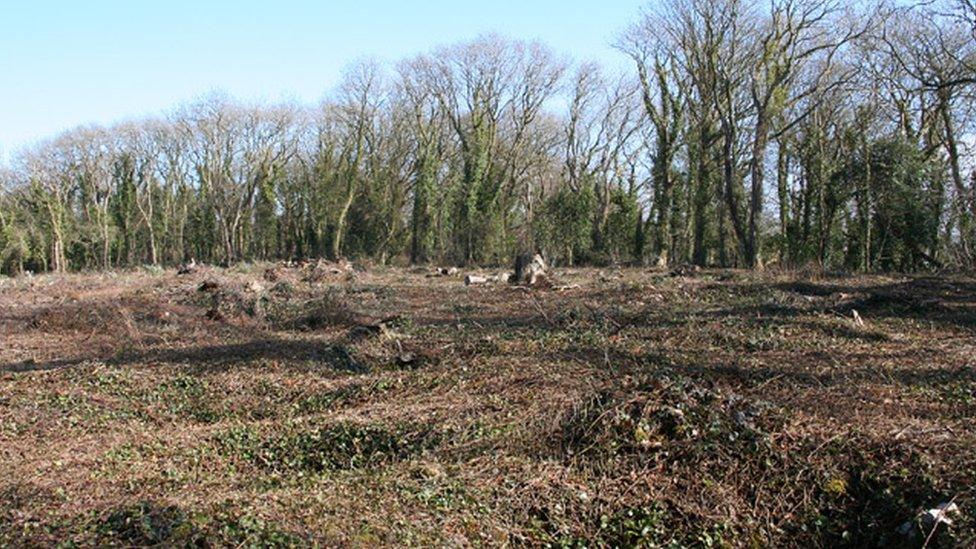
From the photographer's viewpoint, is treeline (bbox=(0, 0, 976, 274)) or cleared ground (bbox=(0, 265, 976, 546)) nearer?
cleared ground (bbox=(0, 265, 976, 546))

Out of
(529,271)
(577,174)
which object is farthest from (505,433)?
(577,174)

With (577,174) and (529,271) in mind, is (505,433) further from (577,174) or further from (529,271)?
(577,174)

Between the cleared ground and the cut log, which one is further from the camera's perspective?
the cut log

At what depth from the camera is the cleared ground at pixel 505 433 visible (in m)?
4.61

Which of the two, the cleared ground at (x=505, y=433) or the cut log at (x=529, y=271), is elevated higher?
the cut log at (x=529, y=271)

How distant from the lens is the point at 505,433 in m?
5.88

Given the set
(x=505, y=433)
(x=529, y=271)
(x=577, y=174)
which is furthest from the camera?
(x=577, y=174)

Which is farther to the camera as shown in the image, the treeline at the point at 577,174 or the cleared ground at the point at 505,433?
the treeline at the point at 577,174

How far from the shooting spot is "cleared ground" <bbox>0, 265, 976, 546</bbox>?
4.61 metres

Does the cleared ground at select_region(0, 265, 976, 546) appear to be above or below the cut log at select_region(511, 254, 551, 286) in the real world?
below

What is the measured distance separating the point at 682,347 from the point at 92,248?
48.1 meters

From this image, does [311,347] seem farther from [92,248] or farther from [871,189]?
[92,248]

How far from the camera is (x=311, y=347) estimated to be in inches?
395

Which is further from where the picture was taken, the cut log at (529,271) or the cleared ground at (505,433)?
the cut log at (529,271)
